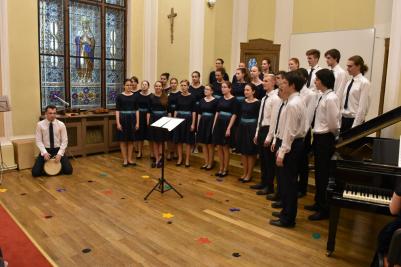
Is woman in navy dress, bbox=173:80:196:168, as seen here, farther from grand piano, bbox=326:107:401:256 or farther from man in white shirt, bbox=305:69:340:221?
grand piano, bbox=326:107:401:256

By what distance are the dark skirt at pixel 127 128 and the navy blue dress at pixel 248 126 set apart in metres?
1.94

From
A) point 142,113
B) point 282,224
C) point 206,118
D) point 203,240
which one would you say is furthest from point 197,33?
point 203,240

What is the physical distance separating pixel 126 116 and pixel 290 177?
337cm

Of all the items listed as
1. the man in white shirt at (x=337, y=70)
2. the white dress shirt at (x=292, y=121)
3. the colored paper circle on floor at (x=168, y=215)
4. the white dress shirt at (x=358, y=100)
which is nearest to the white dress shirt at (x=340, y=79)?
the man in white shirt at (x=337, y=70)

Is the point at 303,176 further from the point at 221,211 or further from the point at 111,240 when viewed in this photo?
the point at 111,240

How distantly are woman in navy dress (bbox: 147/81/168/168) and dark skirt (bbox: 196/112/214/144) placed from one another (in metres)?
0.67

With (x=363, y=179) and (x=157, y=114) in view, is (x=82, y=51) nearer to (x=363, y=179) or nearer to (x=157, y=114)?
(x=157, y=114)

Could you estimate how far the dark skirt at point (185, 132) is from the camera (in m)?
6.00

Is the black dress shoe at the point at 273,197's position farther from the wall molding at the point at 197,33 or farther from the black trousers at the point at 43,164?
the wall molding at the point at 197,33

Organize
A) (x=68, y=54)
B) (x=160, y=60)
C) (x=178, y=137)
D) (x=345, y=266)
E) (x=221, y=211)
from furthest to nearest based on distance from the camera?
(x=160, y=60) < (x=68, y=54) < (x=178, y=137) < (x=221, y=211) < (x=345, y=266)

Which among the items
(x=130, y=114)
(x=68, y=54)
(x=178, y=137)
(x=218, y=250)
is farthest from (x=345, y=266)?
(x=68, y=54)

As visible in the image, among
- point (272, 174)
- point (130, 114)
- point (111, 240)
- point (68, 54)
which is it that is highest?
point (68, 54)

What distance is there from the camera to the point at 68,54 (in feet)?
22.2

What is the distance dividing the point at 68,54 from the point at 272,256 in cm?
534
